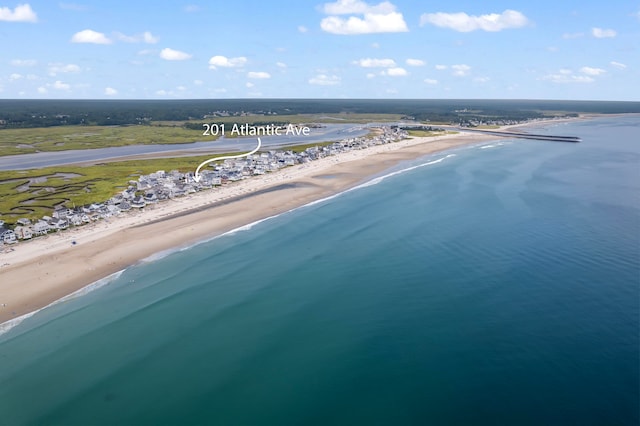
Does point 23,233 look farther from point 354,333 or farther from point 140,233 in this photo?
point 354,333

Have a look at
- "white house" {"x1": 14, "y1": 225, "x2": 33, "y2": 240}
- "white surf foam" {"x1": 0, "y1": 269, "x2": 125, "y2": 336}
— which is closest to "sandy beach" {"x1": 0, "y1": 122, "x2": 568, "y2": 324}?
"white surf foam" {"x1": 0, "y1": 269, "x2": 125, "y2": 336}

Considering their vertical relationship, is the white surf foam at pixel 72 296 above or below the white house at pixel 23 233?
below

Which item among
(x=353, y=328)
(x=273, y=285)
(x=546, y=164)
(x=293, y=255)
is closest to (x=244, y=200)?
(x=293, y=255)

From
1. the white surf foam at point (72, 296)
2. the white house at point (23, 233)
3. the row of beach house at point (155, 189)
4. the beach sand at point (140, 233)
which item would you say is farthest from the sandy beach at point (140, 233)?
the row of beach house at point (155, 189)

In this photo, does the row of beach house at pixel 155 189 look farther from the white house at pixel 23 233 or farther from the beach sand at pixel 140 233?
the beach sand at pixel 140 233

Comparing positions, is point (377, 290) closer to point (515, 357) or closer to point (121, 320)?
point (515, 357)
